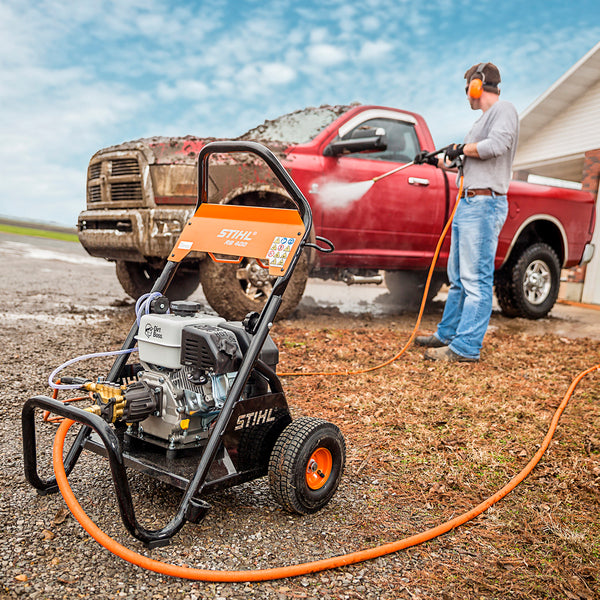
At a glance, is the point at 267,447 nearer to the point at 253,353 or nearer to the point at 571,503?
the point at 253,353

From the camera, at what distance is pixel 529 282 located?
7516 mm

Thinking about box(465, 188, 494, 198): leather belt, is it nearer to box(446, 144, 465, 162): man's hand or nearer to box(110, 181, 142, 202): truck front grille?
box(446, 144, 465, 162): man's hand

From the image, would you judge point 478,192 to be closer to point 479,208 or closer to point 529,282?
point 479,208

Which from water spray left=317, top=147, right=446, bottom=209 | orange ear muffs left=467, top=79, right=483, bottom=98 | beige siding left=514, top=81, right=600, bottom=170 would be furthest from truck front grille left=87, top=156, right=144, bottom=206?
beige siding left=514, top=81, right=600, bottom=170

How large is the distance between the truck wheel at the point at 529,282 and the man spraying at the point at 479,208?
2709mm

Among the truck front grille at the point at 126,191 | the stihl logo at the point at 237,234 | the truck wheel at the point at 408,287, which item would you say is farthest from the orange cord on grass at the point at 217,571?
the truck wheel at the point at 408,287

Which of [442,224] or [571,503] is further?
[442,224]

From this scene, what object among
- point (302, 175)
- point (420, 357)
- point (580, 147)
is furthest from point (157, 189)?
point (580, 147)

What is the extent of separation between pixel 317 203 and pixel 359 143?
753mm

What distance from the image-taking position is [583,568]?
6.55 ft

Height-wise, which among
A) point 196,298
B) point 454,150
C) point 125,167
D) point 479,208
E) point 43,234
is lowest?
point 196,298

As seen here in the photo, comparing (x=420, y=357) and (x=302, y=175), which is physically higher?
(x=302, y=175)

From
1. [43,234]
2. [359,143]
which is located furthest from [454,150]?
[43,234]

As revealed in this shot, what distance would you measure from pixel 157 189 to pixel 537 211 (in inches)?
188
